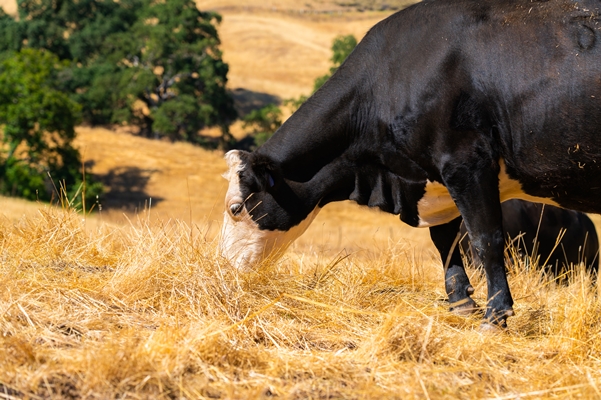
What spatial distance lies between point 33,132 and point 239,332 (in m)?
42.5

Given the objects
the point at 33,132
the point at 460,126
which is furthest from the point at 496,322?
the point at 33,132

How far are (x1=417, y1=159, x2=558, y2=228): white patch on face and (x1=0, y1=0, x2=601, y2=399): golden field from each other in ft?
2.14

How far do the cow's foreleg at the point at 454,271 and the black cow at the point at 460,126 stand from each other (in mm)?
18

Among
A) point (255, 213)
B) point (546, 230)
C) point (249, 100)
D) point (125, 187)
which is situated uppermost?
point (255, 213)

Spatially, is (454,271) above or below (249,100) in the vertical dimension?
above

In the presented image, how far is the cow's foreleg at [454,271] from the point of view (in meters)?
6.19

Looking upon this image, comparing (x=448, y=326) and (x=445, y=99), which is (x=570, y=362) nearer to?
(x=448, y=326)

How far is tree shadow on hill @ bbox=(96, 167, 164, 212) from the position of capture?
1825 inches

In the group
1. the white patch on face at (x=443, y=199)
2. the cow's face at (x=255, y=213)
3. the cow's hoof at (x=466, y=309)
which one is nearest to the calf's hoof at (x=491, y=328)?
the cow's hoof at (x=466, y=309)

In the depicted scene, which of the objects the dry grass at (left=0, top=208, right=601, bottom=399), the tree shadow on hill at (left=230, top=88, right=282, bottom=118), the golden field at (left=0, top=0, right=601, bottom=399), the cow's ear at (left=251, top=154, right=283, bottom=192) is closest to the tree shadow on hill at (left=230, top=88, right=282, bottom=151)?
the tree shadow on hill at (left=230, top=88, right=282, bottom=118)

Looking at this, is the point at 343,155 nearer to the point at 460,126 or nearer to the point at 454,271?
the point at 460,126

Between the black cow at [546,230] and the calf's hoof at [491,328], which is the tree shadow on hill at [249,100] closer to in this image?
the black cow at [546,230]

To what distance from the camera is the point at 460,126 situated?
18.1 feet

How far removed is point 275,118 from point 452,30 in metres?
53.9
